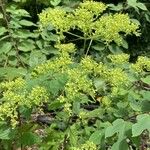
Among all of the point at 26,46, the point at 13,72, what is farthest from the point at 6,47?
the point at 13,72

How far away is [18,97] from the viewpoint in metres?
2.28

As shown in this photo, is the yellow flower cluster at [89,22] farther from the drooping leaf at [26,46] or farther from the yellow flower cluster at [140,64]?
the drooping leaf at [26,46]

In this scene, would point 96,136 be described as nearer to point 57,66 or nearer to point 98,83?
point 98,83

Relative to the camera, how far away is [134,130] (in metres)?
2.21

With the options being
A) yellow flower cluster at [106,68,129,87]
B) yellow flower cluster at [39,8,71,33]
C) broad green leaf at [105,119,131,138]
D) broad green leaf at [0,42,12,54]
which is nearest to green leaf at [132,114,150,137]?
broad green leaf at [105,119,131,138]

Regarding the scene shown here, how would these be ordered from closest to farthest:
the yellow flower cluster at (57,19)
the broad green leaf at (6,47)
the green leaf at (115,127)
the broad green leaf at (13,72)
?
the green leaf at (115,127) → the yellow flower cluster at (57,19) → the broad green leaf at (13,72) → the broad green leaf at (6,47)

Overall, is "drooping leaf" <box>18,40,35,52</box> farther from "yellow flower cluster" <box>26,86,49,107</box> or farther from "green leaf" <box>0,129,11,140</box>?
"yellow flower cluster" <box>26,86,49,107</box>

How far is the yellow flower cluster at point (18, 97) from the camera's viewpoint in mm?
2273

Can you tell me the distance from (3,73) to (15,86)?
56 centimetres

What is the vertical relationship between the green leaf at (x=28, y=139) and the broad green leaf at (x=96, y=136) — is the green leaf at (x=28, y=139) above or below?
below

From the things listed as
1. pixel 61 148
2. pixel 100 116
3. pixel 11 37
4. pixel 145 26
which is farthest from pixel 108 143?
pixel 145 26

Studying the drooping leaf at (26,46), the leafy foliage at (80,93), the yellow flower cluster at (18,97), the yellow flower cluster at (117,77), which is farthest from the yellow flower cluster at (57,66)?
the drooping leaf at (26,46)

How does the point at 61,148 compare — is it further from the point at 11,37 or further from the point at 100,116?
the point at 11,37

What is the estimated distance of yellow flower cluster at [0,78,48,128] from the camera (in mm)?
2273
